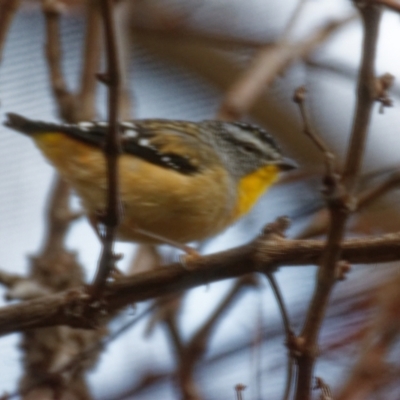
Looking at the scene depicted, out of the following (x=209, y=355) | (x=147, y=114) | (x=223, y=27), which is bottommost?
(x=209, y=355)

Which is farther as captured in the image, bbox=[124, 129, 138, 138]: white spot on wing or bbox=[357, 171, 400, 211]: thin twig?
bbox=[124, 129, 138, 138]: white spot on wing

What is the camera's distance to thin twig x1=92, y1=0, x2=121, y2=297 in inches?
63.4

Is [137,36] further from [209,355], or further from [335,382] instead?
[335,382]

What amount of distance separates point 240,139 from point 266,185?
239 mm

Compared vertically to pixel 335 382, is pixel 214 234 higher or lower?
higher

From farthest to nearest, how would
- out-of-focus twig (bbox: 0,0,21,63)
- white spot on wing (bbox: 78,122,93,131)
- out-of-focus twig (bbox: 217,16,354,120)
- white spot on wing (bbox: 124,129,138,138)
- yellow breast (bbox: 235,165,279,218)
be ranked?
out-of-focus twig (bbox: 217,16,354,120) → yellow breast (bbox: 235,165,279,218) → white spot on wing (bbox: 124,129,138,138) → white spot on wing (bbox: 78,122,93,131) → out-of-focus twig (bbox: 0,0,21,63)

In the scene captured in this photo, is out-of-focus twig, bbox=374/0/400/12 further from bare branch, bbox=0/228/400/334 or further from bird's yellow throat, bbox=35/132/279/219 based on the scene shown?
bird's yellow throat, bbox=35/132/279/219

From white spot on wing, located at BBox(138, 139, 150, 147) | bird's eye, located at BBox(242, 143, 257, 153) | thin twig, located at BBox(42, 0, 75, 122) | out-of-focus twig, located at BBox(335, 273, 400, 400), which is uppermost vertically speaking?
thin twig, located at BBox(42, 0, 75, 122)

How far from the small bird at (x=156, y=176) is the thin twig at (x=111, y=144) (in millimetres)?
776

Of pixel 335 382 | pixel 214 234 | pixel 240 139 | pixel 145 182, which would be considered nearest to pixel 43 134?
pixel 145 182

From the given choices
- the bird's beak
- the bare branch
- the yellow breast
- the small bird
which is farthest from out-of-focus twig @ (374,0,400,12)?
the bird's beak

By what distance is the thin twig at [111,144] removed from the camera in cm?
161

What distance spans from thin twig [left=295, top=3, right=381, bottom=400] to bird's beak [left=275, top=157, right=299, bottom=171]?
1.88 meters

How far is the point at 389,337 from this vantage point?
270cm
